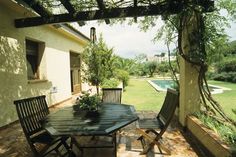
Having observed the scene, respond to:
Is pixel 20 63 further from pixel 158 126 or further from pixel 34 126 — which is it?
pixel 158 126

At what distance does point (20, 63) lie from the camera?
25.3ft

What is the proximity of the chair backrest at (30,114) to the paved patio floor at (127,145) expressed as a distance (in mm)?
767

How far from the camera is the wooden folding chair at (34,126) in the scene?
3.83 metres

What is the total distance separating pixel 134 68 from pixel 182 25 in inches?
1203

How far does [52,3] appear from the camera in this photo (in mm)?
6117

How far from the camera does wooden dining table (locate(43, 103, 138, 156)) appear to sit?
3.41 m

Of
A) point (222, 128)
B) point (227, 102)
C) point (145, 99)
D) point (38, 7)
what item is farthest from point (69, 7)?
point (227, 102)

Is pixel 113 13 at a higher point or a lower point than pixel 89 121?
higher

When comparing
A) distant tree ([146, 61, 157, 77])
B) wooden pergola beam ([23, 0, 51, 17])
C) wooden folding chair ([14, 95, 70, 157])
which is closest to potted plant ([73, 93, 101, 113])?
wooden folding chair ([14, 95, 70, 157])

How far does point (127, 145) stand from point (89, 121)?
4.43 ft

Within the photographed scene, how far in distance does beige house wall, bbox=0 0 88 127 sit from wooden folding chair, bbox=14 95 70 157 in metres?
2.82

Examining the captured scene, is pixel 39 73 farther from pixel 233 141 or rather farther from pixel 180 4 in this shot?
pixel 233 141

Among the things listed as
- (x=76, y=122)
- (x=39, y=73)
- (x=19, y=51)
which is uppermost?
(x=19, y=51)

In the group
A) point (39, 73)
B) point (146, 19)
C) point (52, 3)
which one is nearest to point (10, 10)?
point (52, 3)
